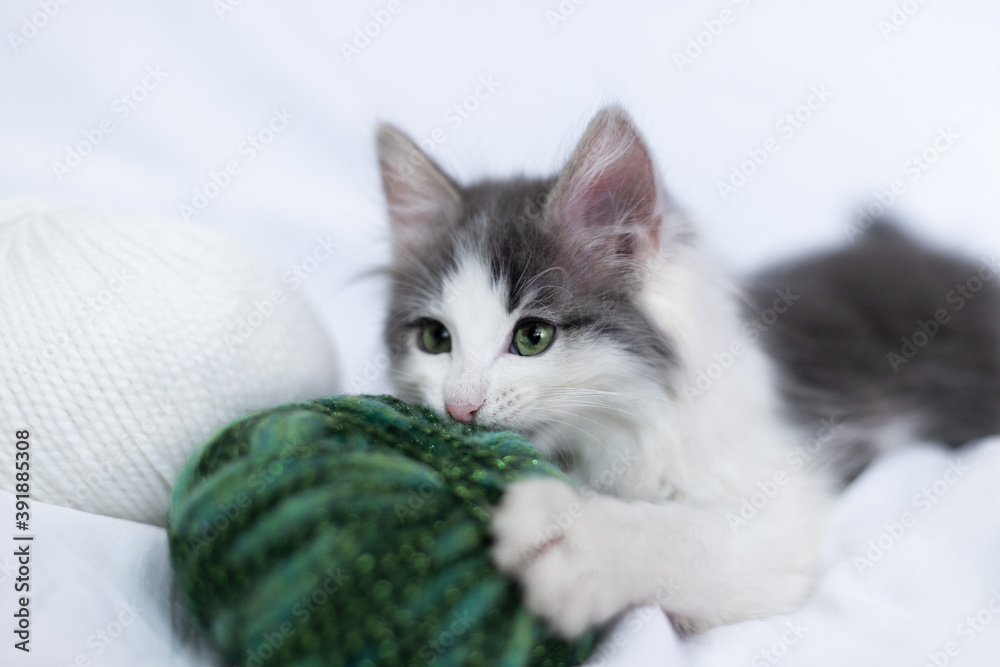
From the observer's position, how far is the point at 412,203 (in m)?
1.94

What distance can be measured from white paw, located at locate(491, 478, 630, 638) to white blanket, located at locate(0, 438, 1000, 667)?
134 mm

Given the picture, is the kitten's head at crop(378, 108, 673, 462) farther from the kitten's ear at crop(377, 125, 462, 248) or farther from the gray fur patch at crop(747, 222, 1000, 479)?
the gray fur patch at crop(747, 222, 1000, 479)

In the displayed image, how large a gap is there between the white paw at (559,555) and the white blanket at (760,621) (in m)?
0.13

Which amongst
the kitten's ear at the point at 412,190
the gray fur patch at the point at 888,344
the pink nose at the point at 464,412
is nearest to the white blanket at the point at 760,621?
the gray fur patch at the point at 888,344

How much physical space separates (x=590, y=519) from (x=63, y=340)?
98 centimetres

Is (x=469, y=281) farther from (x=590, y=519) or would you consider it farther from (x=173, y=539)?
(x=173, y=539)

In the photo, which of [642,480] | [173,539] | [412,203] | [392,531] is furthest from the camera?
[412,203]

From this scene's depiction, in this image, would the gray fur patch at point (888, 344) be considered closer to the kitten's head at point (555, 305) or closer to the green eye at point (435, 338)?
the kitten's head at point (555, 305)

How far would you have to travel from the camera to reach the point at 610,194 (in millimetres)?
1638

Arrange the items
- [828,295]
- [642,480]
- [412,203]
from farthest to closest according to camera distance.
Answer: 1. [828,295]
2. [412,203]
3. [642,480]

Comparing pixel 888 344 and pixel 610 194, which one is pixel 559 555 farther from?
pixel 888 344

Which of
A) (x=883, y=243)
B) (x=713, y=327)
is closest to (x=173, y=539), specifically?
(x=713, y=327)

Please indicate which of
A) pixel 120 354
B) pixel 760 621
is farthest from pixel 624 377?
pixel 120 354

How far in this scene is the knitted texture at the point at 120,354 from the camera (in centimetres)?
136
